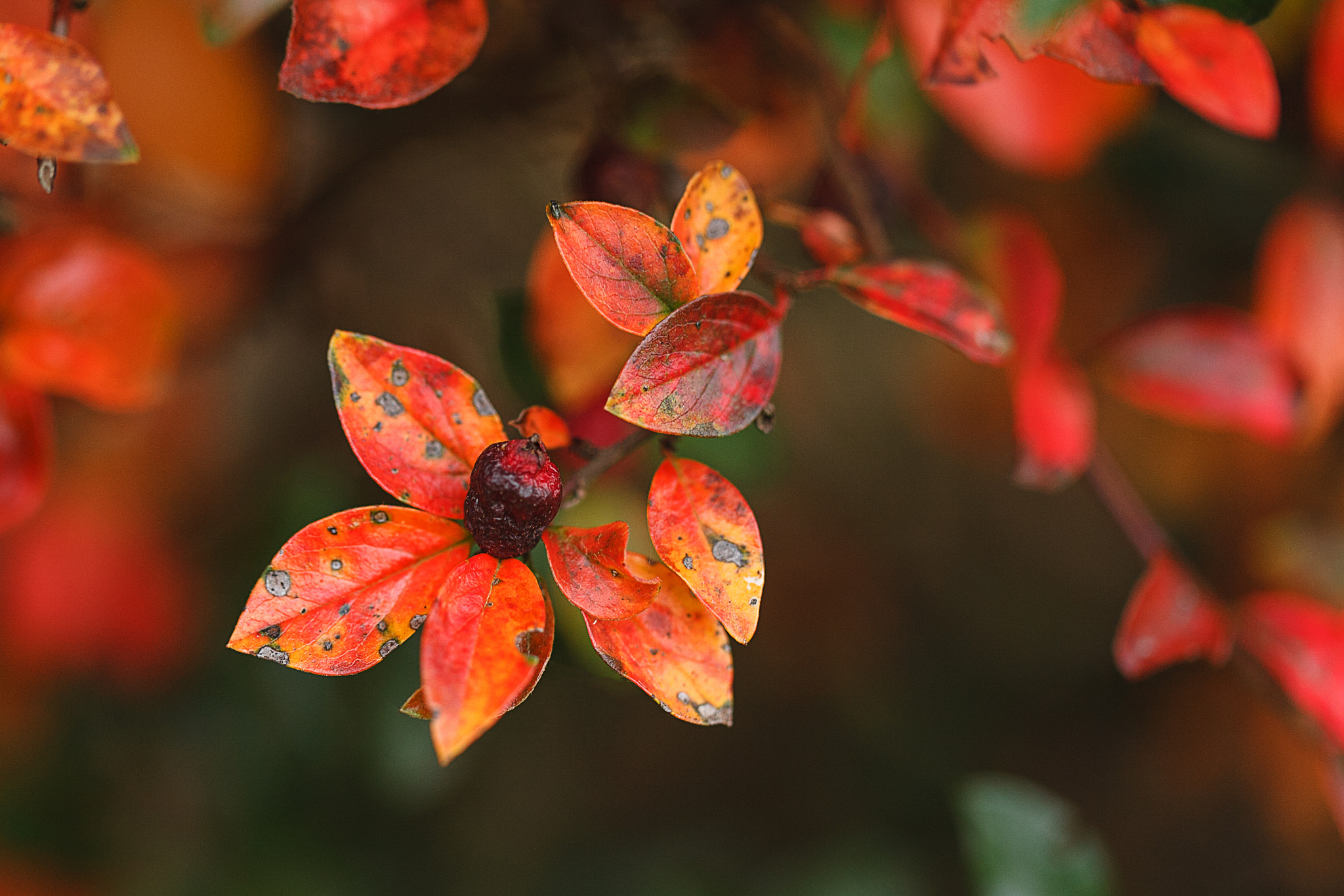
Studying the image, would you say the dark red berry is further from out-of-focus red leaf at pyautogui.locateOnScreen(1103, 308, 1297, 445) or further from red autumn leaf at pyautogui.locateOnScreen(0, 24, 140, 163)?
out-of-focus red leaf at pyautogui.locateOnScreen(1103, 308, 1297, 445)

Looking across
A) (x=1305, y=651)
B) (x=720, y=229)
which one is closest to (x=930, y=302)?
(x=720, y=229)

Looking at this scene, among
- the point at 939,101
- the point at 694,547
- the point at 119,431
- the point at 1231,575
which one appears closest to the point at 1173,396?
the point at 939,101

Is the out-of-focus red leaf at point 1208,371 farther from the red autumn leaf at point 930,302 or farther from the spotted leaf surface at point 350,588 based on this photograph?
the spotted leaf surface at point 350,588

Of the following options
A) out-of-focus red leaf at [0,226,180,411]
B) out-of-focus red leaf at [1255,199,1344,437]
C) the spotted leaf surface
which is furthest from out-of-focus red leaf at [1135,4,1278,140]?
out-of-focus red leaf at [0,226,180,411]

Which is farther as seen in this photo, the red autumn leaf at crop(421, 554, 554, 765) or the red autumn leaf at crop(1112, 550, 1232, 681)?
the red autumn leaf at crop(1112, 550, 1232, 681)

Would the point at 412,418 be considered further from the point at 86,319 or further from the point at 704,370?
the point at 86,319

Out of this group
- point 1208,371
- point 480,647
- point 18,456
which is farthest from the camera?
point 1208,371

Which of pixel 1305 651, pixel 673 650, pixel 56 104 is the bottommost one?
pixel 1305 651
